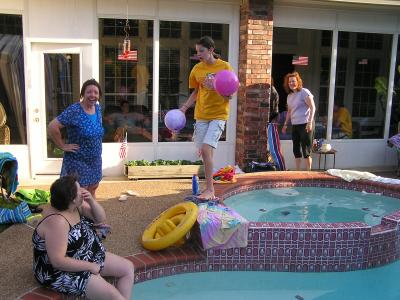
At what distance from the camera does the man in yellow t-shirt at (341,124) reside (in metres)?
8.83

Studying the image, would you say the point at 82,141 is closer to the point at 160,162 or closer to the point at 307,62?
the point at 160,162

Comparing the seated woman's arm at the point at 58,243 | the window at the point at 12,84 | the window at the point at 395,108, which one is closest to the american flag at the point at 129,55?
the window at the point at 12,84

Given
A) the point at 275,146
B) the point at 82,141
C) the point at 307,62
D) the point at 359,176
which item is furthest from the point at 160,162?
the point at 307,62

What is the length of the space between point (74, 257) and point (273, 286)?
195cm

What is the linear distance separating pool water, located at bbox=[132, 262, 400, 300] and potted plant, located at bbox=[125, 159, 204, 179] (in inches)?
127

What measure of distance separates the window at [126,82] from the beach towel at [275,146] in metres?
2.01

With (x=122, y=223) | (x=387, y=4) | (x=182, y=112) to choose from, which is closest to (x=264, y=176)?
(x=182, y=112)

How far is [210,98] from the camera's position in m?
4.65

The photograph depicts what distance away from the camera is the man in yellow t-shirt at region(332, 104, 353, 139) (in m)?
8.83

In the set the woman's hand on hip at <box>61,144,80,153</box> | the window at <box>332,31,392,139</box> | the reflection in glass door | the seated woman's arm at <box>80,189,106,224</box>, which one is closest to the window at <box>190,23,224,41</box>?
the reflection in glass door

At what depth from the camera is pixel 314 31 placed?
328 inches

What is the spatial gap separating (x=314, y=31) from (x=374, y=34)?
128 centimetres

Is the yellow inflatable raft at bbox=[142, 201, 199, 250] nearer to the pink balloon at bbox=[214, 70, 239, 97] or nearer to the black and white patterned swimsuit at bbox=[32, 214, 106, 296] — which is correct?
the black and white patterned swimsuit at bbox=[32, 214, 106, 296]

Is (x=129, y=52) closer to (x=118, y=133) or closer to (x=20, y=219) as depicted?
(x=118, y=133)
